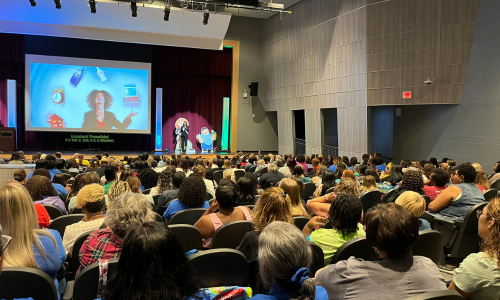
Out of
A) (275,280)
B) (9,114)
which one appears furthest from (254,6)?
(275,280)

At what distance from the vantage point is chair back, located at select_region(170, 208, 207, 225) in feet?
10.9

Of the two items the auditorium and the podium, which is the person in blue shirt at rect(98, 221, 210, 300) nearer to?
the auditorium

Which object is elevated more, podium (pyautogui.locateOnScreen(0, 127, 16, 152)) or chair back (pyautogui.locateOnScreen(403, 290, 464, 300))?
podium (pyautogui.locateOnScreen(0, 127, 16, 152))

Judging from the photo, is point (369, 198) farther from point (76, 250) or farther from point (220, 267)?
point (76, 250)

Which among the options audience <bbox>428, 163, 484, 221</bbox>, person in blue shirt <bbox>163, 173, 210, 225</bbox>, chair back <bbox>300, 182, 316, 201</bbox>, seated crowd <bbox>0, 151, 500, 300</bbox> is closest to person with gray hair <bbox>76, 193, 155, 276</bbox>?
seated crowd <bbox>0, 151, 500, 300</bbox>

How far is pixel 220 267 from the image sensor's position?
194cm

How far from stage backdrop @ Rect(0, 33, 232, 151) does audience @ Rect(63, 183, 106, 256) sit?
13.6 metres

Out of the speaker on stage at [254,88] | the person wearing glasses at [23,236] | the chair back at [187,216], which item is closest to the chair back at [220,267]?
the person wearing glasses at [23,236]

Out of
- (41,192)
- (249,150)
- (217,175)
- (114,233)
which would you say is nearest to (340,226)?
(114,233)

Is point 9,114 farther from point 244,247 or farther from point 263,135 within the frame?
point 244,247

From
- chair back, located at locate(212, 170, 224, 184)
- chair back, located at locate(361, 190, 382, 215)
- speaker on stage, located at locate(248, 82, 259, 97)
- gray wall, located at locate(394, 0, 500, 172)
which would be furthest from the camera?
speaker on stage, located at locate(248, 82, 259, 97)

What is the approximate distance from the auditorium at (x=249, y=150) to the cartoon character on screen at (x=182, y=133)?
0.07 m

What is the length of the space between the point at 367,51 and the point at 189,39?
283 inches

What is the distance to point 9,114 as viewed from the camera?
14398 mm
